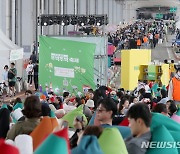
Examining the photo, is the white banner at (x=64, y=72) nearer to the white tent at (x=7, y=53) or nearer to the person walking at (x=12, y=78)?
the person walking at (x=12, y=78)

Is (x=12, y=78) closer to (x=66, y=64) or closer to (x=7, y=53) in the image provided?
(x=7, y=53)

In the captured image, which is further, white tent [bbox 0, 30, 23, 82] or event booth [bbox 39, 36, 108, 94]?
white tent [bbox 0, 30, 23, 82]

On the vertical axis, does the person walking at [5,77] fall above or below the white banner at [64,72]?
below

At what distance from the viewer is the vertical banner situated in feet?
57.0

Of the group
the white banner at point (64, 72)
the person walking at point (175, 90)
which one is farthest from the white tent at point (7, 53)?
the person walking at point (175, 90)

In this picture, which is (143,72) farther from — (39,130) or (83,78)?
(39,130)

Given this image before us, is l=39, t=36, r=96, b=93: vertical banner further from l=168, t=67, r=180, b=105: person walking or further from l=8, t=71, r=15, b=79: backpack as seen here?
l=168, t=67, r=180, b=105: person walking

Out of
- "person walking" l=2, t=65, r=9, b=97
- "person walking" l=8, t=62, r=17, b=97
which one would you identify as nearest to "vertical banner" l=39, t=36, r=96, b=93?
"person walking" l=8, t=62, r=17, b=97

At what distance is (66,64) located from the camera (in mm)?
17625

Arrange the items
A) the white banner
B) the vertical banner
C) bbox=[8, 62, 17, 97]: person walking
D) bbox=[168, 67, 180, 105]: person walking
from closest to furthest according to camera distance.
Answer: bbox=[168, 67, 180, 105]: person walking < the vertical banner < the white banner < bbox=[8, 62, 17, 97]: person walking

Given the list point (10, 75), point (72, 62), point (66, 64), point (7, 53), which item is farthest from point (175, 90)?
point (7, 53)

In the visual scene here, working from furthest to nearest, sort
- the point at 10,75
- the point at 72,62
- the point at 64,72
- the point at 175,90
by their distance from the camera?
the point at 10,75
the point at 64,72
the point at 72,62
the point at 175,90

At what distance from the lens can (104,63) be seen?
18.3 metres

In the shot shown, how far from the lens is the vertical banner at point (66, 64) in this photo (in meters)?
17.4
